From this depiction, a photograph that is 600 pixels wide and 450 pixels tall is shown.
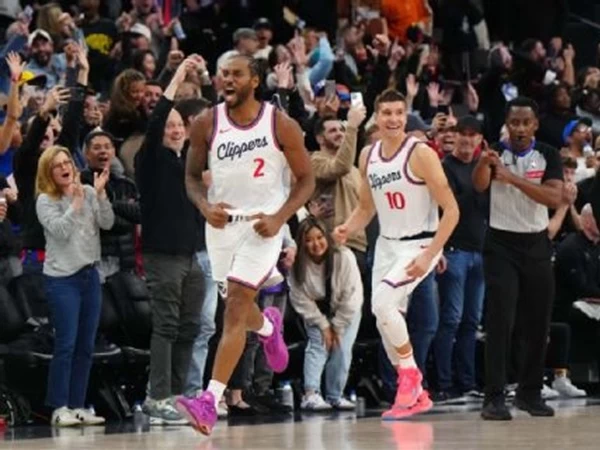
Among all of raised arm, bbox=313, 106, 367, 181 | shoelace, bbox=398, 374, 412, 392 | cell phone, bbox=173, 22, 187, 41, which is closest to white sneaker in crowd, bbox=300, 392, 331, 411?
shoelace, bbox=398, 374, 412, 392

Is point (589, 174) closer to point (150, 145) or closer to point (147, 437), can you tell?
point (150, 145)

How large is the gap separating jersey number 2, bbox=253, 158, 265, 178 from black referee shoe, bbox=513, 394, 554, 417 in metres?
3.31

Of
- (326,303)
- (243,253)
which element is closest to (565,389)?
(326,303)

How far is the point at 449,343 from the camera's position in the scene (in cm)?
1748

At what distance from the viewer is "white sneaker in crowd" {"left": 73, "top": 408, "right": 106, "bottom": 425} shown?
14.8 metres

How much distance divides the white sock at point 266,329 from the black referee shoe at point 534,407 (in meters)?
2.39

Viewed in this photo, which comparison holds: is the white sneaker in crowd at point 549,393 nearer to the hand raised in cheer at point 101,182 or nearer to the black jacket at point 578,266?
the black jacket at point 578,266

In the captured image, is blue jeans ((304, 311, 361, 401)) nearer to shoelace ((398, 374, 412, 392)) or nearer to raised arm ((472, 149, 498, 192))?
shoelace ((398, 374, 412, 392))

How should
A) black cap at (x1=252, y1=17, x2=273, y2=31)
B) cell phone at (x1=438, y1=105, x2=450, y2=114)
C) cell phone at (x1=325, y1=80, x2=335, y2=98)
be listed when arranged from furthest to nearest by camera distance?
black cap at (x1=252, y1=17, x2=273, y2=31), cell phone at (x1=438, y1=105, x2=450, y2=114), cell phone at (x1=325, y1=80, x2=335, y2=98)

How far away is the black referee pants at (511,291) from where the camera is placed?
1484 centimetres

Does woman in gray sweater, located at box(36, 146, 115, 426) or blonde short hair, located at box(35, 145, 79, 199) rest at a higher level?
blonde short hair, located at box(35, 145, 79, 199)

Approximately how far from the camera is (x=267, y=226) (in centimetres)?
1312

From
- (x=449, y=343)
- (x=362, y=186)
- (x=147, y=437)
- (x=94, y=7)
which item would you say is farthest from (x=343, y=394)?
(x=94, y=7)

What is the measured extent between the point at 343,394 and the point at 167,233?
326cm
